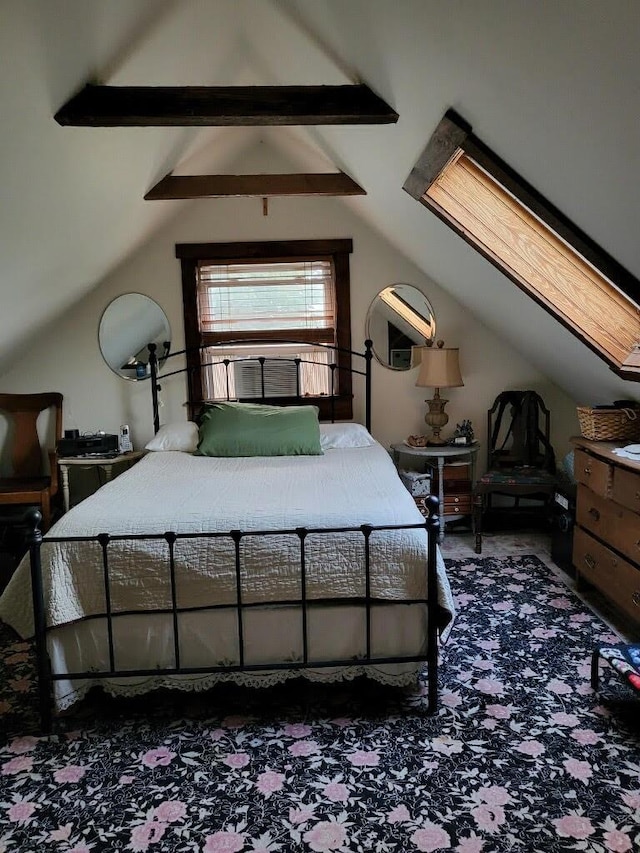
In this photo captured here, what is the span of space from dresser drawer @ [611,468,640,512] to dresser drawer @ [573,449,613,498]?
0.16 ft

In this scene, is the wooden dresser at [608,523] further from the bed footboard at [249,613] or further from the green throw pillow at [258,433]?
the green throw pillow at [258,433]

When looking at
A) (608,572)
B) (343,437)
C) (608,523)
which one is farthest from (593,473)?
(343,437)

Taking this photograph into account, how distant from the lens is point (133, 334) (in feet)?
15.1

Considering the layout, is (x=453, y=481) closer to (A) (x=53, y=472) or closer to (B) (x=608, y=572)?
(B) (x=608, y=572)

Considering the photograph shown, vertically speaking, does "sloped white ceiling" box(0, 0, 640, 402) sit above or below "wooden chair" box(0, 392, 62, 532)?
above

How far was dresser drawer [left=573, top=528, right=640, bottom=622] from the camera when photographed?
2.76 meters

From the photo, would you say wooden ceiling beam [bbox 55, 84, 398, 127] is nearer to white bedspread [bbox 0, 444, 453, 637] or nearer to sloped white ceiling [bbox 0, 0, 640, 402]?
sloped white ceiling [bbox 0, 0, 640, 402]

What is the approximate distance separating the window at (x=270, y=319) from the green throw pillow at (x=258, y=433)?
0.75 m

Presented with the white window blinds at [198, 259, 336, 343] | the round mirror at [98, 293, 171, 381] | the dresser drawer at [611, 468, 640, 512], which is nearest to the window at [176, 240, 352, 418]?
the white window blinds at [198, 259, 336, 343]

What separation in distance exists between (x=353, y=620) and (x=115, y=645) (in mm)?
888

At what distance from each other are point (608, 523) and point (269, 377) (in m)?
2.53

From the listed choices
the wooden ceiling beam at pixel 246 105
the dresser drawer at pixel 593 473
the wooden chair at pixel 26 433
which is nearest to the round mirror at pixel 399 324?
the dresser drawer at pixel 593 473

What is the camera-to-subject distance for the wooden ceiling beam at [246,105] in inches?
101

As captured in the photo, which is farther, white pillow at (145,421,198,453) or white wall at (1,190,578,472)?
white wall at (1,190,578,472)
